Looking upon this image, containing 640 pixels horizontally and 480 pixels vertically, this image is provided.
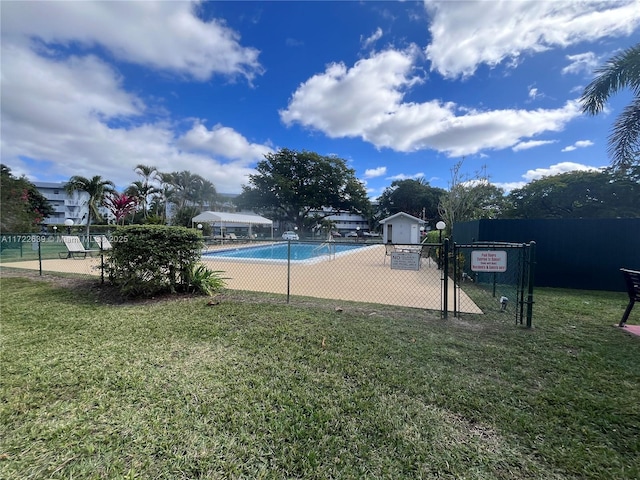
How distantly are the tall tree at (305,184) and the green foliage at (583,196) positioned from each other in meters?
21.8

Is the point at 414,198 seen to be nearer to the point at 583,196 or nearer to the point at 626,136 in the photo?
the point at 583,196

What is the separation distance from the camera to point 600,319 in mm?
4625

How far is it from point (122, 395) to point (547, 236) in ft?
32.2

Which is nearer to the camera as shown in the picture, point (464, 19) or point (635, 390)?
point (635, 390)

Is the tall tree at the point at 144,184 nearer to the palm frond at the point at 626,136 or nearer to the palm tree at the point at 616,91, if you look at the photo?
the palm tree at the point at 616,91

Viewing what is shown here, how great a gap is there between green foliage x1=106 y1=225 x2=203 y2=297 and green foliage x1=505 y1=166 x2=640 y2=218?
56.8 ft

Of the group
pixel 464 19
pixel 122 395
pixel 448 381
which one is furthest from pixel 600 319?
pixel 464 19

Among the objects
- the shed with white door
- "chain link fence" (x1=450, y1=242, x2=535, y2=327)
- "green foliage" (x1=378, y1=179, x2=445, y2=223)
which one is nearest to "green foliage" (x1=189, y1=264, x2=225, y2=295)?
"chain link fence" (x1=450, y1=242, x2=535, y2=327)

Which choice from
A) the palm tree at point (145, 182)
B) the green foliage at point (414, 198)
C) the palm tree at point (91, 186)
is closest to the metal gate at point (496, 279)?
the palm tree at point (91, 186)

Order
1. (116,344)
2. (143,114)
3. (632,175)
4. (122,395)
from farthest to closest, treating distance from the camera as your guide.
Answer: (143,114)
(632,175)
(116,344)
(122,395)

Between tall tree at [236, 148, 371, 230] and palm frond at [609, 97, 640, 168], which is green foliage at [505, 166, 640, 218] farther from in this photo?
tall tree at [236, 148, 371, 230]

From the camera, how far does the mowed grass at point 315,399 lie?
171cm

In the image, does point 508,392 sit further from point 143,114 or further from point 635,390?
point 143,114

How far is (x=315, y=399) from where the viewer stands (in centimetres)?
232
